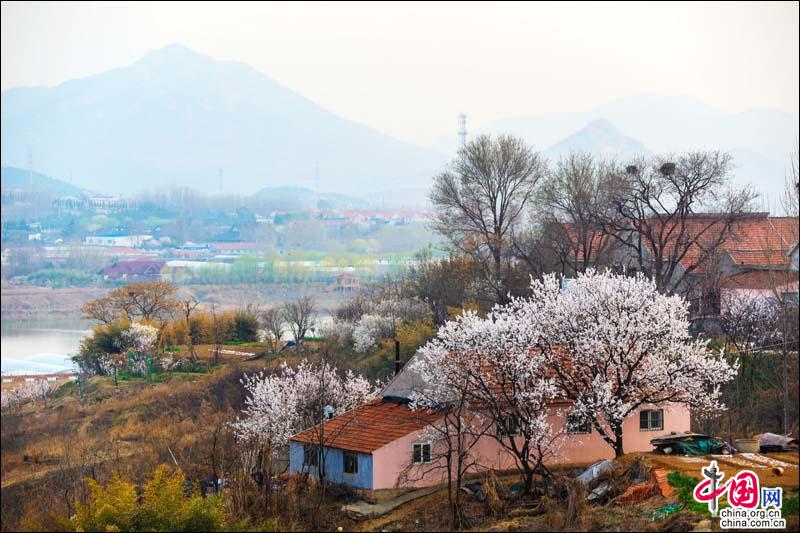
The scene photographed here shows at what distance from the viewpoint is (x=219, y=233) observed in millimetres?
112500

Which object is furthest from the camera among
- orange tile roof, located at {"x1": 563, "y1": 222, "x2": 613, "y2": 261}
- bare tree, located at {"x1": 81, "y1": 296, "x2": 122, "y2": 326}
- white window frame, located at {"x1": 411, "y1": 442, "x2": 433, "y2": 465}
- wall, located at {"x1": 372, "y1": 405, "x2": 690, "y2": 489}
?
bare tree, located at {"x1": 81, "y1": 296, "x2": 122, "y2": 326}

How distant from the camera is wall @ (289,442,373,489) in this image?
24469 mm

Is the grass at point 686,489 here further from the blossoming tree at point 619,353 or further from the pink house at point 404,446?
the pink house at point 404,446

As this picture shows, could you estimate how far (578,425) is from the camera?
81.3 ft

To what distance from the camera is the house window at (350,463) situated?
24.9 m

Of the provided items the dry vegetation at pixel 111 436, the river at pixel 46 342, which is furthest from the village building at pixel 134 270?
the dry vegetation at pixel 111 436

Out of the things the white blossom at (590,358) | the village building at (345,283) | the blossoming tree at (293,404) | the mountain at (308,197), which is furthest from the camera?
the mountain at (308,197)

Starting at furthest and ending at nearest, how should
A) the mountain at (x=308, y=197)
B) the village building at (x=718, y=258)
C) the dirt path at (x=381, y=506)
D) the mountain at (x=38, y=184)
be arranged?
the mountain at (x=308, y=197) < the mountain at (x=38, y=184) < the village building at (x=718, y=258) < the dirt path at (x=381, y=506)

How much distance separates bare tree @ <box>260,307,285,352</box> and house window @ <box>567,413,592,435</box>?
28666 mm

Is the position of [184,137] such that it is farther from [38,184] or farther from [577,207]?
[577,207]

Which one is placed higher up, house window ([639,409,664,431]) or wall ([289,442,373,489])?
house window ([639,409,664,431])

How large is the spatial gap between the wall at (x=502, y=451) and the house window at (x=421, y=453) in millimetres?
132

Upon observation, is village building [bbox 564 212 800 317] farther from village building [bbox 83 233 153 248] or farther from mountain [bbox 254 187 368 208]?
mountain [bbox 254 187 368 208]

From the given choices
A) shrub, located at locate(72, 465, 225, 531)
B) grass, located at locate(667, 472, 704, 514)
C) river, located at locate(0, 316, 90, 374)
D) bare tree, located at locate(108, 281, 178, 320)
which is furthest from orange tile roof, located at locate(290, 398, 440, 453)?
bare tree, located at locate(108, 281, 178, 320)
